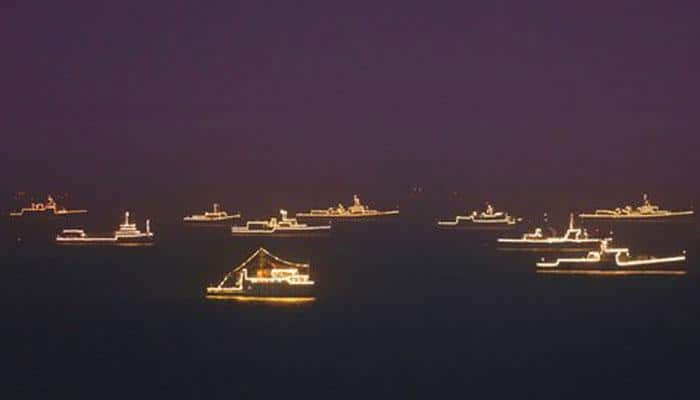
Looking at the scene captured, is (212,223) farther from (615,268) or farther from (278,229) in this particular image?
(615,268)

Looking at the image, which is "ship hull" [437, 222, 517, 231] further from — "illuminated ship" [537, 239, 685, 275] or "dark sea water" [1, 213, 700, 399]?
"illuminated ship" [537, 239, 685, 275]

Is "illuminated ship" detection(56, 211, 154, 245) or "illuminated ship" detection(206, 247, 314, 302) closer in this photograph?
"illuminated ship" detection(206, 247, 314, 302)

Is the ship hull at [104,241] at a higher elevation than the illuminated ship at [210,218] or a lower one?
lower

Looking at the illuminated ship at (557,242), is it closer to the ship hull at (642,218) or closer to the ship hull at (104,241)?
the ship hull at (104,241)

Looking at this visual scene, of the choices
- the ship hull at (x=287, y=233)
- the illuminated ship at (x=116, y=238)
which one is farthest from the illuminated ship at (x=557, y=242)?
the illuminated ship at (x=116, y=238)

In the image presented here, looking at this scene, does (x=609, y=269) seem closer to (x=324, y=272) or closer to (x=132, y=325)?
(x=324, y=272)

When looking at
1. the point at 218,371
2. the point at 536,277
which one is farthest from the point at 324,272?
the point at 218,371

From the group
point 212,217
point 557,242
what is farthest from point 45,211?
point 557,242

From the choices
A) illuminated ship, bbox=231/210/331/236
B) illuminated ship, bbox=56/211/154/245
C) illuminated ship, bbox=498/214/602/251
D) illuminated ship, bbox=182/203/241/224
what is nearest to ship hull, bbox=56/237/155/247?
illuminated ship, bbox=56/211/154/245
